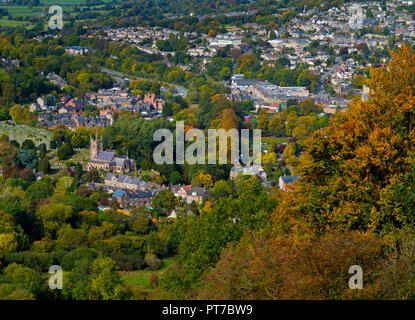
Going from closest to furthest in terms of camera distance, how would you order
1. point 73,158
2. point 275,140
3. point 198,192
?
point 198,192 < point 73,158 < point 275,140

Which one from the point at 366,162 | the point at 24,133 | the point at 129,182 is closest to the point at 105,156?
the point at 129,182

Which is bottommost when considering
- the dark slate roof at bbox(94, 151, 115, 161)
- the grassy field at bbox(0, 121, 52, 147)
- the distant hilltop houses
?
the grassy field at bbox(0, 121, 52, 147)

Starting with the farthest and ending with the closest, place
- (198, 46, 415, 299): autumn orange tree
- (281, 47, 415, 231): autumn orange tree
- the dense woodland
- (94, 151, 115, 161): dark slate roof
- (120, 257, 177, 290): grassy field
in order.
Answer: (94, 151, 115, 161): dark slate roof, (120, 257, 177, 290): grassy field, (281, 47, 415, 231): autumn orange tree, the dense woodland, (198, 46, 415, 299): autumn orange tree

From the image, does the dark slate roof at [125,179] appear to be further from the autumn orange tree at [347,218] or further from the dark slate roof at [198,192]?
the autumn orange tree at [347,218]

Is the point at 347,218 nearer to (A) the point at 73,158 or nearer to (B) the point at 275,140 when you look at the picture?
(A) the point at 73,158

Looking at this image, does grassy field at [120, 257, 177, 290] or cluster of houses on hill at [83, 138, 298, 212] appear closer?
grassy field at [120, 257, 177, 290]

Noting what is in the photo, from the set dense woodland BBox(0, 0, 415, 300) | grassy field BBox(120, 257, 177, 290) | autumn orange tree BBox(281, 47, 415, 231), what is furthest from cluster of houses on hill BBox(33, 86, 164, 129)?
autumn orange tree BBox(281, 47, 415, 231)

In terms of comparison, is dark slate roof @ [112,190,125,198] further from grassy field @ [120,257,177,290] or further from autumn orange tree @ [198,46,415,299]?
autumn orange tree @ [198,46,415,299]

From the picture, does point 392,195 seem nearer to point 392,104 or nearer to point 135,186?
point 392,104
